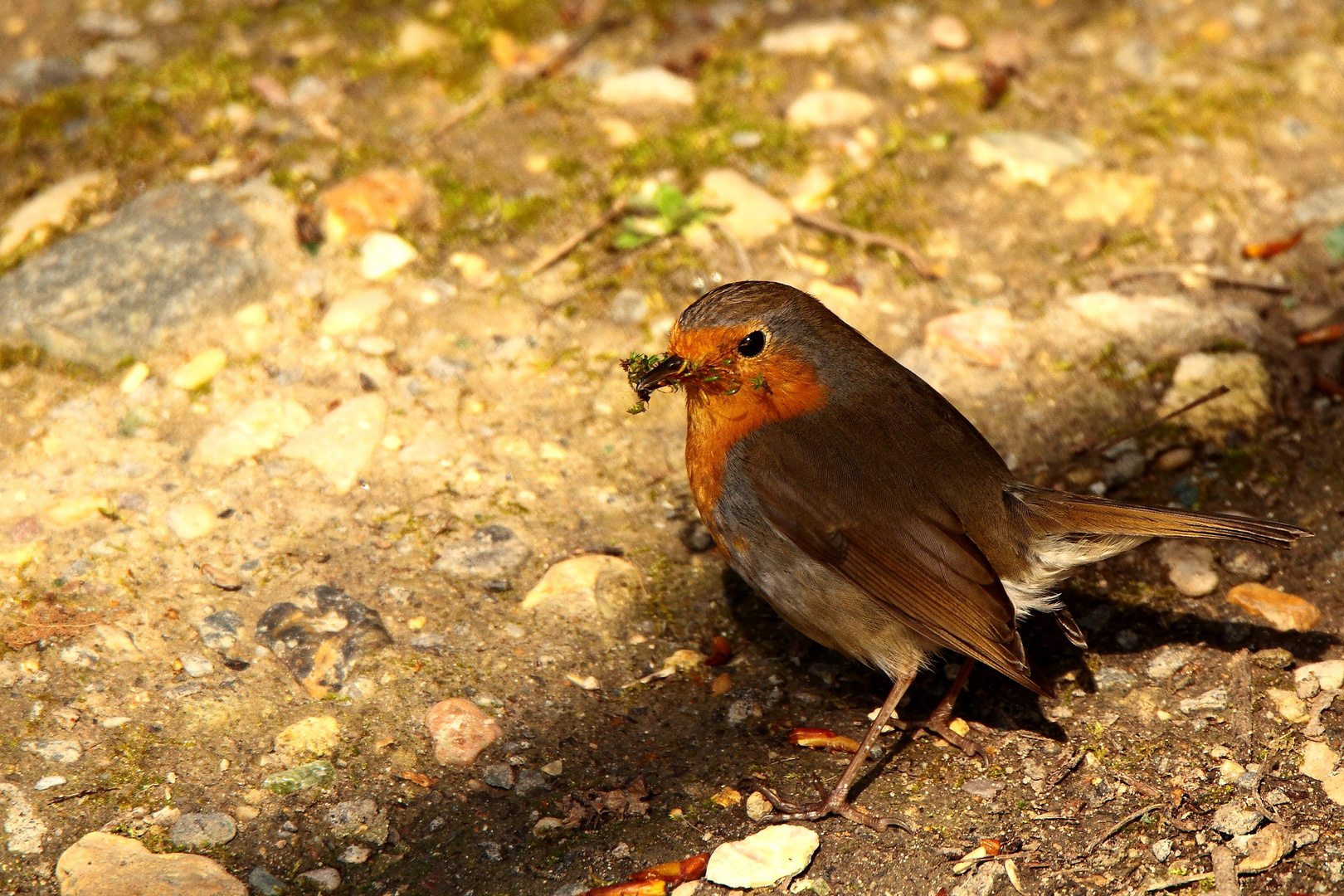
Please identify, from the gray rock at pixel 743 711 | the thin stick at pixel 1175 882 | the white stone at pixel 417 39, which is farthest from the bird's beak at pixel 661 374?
the white stone at pixel 417 39

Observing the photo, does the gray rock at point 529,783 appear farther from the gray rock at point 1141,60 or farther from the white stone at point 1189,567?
the gray rock at point 1141,60

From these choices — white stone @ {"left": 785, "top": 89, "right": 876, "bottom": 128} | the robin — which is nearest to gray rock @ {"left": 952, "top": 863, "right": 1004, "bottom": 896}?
the robin

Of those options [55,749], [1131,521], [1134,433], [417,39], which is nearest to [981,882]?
[1131,521]

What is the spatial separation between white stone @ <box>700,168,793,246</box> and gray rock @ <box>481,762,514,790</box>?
234 centimetres

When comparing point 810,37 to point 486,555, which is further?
point 810,37

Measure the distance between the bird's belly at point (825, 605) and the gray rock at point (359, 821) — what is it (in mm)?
1141

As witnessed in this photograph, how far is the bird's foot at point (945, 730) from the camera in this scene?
321 cm

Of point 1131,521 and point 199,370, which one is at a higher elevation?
point 1131,521

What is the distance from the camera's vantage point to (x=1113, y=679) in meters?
3.38

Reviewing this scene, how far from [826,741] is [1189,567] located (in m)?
1.29

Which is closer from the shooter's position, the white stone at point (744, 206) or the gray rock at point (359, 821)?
the gray rock at point (359, 821)

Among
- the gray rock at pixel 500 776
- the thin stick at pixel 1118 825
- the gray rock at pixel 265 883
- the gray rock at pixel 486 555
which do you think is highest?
the gray rock at pixel 265 883

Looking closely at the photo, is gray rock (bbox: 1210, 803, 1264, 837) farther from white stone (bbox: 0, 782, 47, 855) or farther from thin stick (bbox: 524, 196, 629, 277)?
thin stick (bbox: 524, 196, 629, 277)

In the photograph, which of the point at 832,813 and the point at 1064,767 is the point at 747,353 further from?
the point at 1064,767
